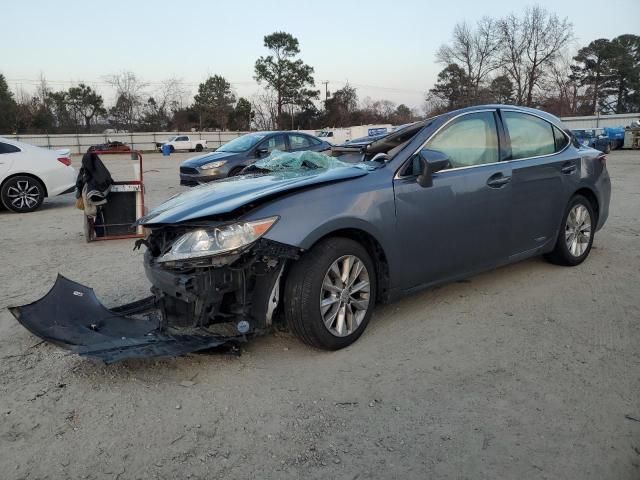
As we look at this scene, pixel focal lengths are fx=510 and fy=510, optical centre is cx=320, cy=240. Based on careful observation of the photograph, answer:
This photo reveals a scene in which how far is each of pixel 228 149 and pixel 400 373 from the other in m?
10.1

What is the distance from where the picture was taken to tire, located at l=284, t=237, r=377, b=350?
3246 millimetres

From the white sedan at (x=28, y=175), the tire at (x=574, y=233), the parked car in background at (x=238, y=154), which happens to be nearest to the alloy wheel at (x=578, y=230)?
the tire at (x=574, y=233)

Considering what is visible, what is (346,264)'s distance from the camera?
3453mm

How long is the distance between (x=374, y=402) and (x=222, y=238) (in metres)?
1.33

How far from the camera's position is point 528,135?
479cm

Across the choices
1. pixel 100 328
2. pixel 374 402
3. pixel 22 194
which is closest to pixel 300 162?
pixel 100 328

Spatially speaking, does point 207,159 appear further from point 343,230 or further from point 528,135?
point 343,230

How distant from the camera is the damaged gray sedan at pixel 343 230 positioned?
10.4 ft

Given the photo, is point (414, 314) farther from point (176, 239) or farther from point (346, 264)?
point (176, 239)

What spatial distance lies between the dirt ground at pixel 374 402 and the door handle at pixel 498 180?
1.01 metres

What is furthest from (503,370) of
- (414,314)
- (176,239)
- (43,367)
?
(43,367)

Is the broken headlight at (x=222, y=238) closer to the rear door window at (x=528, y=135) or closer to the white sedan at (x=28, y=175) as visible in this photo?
the rear door window at (x=528, y=135)

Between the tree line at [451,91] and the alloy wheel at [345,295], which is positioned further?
the tree line at [451,91]

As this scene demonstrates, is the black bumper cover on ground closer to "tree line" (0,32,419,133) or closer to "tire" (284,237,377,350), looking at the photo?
"tire" (284,237,377,350)
